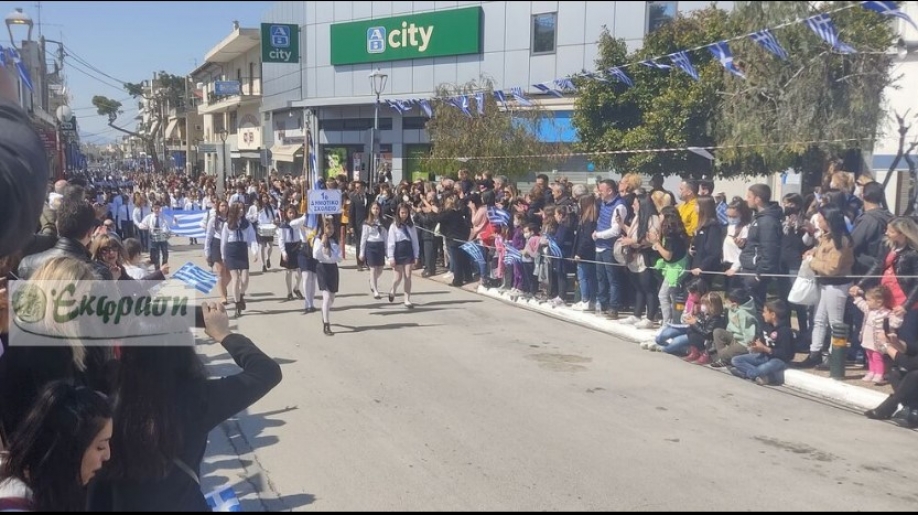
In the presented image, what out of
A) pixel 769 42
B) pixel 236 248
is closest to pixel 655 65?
pixel 769 42

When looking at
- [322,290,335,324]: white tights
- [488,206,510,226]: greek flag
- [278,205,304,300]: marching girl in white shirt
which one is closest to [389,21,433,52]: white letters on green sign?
[488,206,510,226]: greek flag

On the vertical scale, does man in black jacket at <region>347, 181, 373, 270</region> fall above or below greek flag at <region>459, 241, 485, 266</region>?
above

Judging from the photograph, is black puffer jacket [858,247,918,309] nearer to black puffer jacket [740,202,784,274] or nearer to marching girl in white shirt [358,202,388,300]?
black puffer jacket [740,202,784,274]

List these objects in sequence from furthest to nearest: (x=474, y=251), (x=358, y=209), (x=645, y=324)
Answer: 1. (x=358, y=209)
2. (x=474, y=251)
3. (x=645, y=324)

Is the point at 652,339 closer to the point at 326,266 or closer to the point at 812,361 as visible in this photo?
the point at 812,361

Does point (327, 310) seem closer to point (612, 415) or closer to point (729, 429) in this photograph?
point (612, 415)

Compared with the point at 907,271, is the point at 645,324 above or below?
below

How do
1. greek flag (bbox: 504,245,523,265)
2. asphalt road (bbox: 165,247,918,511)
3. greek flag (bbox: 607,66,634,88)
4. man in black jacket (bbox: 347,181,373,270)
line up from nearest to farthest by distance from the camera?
asphalt road (bbox: 165,247,918,511) < greek flag (bbox: 607,66,634,88) < greek flag (bbox: 504,245,523,265) < man in black jacket (bbox: 347,181,373,270)

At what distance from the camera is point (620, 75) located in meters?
10.4

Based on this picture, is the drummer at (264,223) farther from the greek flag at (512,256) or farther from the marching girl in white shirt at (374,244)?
the greek flag at (512,256)

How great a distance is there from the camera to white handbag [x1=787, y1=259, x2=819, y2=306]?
8594mm

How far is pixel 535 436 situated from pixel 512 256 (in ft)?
23.3

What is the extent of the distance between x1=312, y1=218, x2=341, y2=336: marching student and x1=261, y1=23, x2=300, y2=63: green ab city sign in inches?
305
